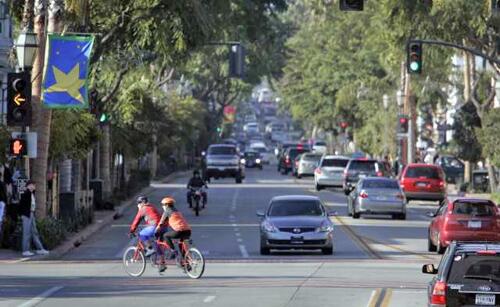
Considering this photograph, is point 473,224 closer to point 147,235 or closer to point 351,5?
point 351,5

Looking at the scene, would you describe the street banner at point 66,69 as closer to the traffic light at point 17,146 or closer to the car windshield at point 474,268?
the traffic light at point 17,146

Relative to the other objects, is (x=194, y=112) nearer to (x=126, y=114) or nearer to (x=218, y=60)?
(x=218, y=60)

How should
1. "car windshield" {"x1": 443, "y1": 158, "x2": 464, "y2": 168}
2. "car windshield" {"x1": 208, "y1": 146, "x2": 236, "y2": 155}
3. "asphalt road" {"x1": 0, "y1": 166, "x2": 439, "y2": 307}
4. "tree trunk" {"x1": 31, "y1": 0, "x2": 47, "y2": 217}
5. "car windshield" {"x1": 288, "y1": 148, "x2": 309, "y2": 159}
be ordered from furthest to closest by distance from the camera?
"car windshield" {"x1": 288, "y1": 148, "x2": 309, "y2": 159}, "car windshield" {"x1": 443, "y1": 158, "x2": 464, "y2": 168}, "car windshield" {"x1": 208, "y1": 146, "x2": 236, "y2": 155}, "tree trunk" {"x1": 31, "y1": 0, "x2": 47, "y2": 217}, "asphalt road" {"x1": 0, "y1": 166, "x2": 439, "y2": 307}

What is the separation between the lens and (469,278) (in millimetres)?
15961

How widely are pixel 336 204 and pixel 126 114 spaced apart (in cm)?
951

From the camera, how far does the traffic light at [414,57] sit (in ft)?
140

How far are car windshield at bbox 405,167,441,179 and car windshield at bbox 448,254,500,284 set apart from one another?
41819 millimetres

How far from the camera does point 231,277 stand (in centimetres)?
2708

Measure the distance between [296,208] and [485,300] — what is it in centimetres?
1882

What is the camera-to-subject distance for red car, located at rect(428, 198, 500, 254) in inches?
1335

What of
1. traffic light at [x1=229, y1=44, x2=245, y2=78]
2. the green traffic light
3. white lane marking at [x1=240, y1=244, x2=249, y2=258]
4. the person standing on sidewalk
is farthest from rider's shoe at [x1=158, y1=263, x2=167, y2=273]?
traffic light at [x1=229, y1=44, x2=245, y2=78]

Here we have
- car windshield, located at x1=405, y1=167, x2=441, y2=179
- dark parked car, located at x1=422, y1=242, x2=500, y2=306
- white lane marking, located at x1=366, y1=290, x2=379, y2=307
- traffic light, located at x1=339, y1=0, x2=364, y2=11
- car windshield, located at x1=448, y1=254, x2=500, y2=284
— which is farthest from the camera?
car windshield, located at x1=405, y1=167, x2=441, y2=179

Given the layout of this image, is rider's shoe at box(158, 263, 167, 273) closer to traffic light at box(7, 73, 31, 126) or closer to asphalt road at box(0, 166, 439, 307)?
asphalt road at box(0, 166, 439, 307)

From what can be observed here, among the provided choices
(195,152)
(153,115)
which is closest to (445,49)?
(153,115)
